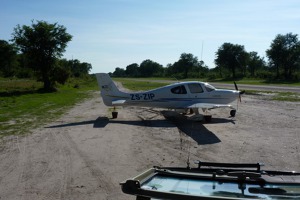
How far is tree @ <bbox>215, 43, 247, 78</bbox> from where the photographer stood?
91.5 meters

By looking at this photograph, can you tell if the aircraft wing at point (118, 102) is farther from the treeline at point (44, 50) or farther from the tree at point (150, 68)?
the tree at point (150, 68)

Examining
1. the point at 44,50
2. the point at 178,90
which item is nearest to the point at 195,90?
the point at 178,90

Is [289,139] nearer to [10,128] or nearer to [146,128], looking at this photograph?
[146,128]

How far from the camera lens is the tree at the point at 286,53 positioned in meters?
71.8

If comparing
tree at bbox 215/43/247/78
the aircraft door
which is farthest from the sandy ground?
tree at bbox 215/43/247/78

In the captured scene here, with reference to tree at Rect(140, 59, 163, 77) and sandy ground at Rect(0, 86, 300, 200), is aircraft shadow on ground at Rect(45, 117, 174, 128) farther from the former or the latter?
tree at Rect(140, 59, 163, 77)

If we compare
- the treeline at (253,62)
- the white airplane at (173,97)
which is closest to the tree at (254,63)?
the treeline at (253,62)

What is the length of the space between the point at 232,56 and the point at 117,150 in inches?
3388

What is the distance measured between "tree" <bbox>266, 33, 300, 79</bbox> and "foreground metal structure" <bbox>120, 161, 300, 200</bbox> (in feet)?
238

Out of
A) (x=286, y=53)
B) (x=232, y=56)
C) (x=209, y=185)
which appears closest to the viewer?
(x=209, y=185)

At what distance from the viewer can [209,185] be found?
3.51m

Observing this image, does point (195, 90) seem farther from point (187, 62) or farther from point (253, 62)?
point (187, 62)

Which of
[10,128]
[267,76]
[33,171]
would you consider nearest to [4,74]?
[267,76]

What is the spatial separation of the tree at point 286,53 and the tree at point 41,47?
169 feet
